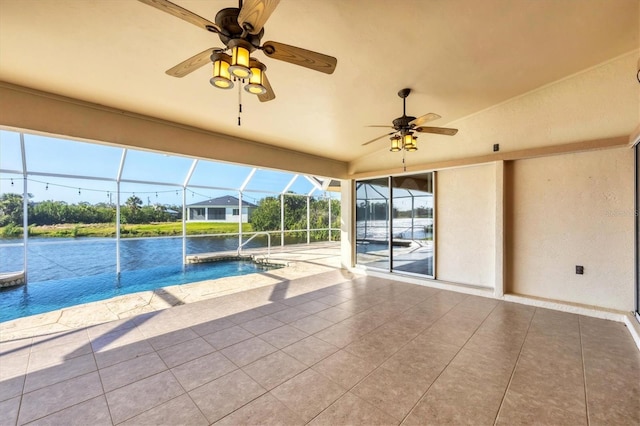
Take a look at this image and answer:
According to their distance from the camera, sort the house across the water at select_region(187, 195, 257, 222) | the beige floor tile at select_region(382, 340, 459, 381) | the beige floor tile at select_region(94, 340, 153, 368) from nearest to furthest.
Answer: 1. the beige floor tile at select_region(382, 340, 459, 381)
2. the beige floor tile at select_region(94, 340, 153, 368)
3. the house across the water at select_region(187, 195, 257, 222)

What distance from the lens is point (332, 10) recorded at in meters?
2.21

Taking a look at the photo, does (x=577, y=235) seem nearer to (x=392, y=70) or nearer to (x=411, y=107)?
(x=411, y=107)

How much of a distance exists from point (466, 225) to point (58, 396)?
553 cm

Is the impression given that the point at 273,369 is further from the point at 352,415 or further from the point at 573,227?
the point at 573,227

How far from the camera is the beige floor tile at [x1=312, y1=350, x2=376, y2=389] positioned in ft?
7.38

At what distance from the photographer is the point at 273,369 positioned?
2.42 metres

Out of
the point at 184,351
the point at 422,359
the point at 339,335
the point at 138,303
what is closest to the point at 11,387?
the point at 184,351

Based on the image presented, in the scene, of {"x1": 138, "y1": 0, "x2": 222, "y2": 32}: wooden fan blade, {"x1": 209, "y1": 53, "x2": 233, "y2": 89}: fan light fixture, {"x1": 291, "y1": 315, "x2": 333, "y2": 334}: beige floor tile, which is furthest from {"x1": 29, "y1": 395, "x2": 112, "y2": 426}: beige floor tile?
{"x1": 138, "y1": 0, "x2": 222, "y2": 32}: wooden fan blade

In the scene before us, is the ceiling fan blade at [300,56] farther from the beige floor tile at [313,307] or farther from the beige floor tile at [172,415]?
the beige floor tile at [313,307]

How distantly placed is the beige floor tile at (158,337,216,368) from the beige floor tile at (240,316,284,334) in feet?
1.76

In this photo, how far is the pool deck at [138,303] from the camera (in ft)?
10.6

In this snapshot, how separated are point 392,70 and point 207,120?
2.63 metres

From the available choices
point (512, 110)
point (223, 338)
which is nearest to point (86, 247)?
point (223, 338)

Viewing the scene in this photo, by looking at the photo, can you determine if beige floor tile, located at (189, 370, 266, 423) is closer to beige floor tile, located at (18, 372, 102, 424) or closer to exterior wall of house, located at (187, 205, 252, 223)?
beige floor tile, located at (18, 372, 102, 424)
